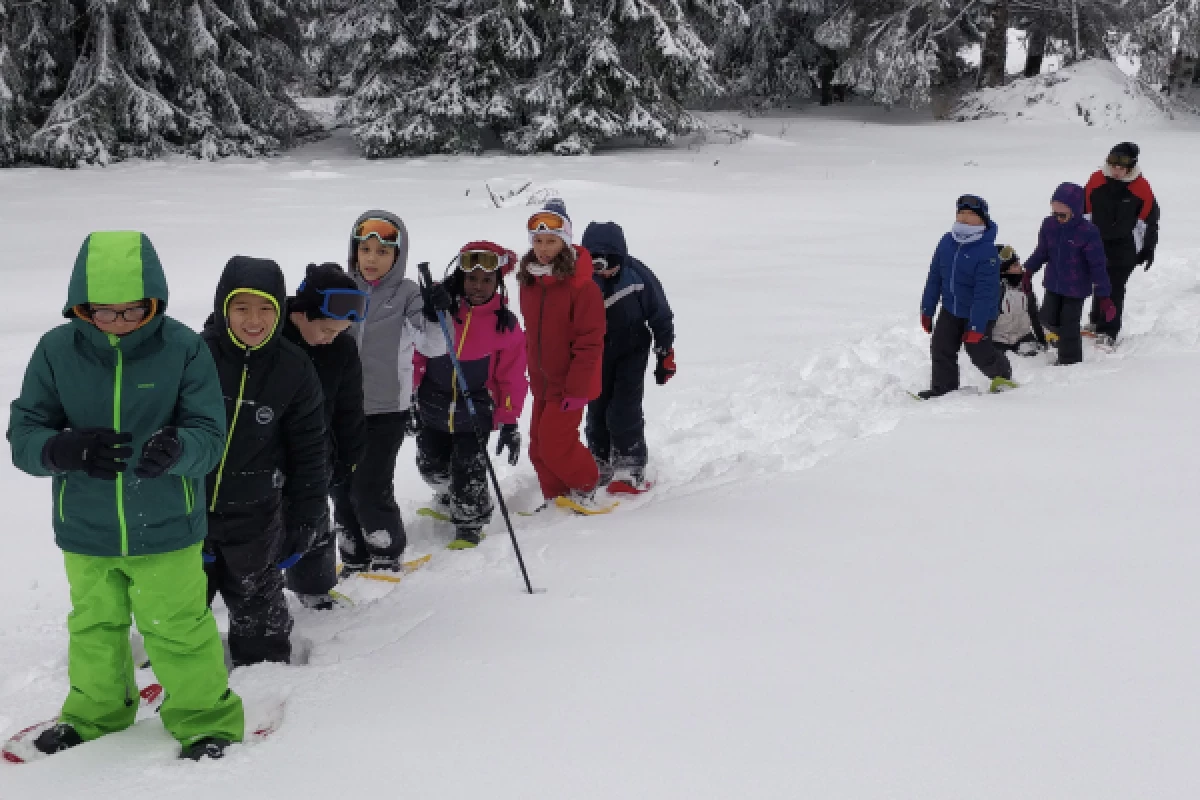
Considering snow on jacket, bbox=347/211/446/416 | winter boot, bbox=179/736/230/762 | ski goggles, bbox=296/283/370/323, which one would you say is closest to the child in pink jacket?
snow on jacket, bbox=347/211/446/416

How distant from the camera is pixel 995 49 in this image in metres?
23.1

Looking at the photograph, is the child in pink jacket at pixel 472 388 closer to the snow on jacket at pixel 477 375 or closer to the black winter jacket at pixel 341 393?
the snow on jacket at pixel 477 375

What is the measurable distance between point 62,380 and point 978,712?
8.87 feet

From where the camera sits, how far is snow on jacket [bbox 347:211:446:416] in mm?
4281

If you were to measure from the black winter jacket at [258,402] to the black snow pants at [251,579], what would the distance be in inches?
2.0

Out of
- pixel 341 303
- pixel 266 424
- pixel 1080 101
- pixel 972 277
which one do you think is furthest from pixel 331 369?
pixel 1080 101

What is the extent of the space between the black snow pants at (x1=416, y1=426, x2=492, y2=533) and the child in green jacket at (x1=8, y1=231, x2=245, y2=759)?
2047 mm

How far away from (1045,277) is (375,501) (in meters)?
6.09

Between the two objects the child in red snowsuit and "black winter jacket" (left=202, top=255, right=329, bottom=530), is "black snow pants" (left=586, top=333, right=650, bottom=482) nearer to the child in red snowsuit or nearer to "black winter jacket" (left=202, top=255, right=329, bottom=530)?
the child in red snowsuit

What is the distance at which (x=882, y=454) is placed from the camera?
17.1 ft

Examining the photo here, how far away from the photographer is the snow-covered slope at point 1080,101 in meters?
20.5

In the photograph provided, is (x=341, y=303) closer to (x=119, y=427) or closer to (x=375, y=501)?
(x=119, y=427)

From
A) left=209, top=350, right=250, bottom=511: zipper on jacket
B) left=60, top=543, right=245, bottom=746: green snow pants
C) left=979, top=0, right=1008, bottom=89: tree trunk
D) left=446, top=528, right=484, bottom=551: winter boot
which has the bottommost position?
left=446, top=528, right=484, bottom=551: winter boot

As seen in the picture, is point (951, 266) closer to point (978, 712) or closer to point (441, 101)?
point (978, 712)
